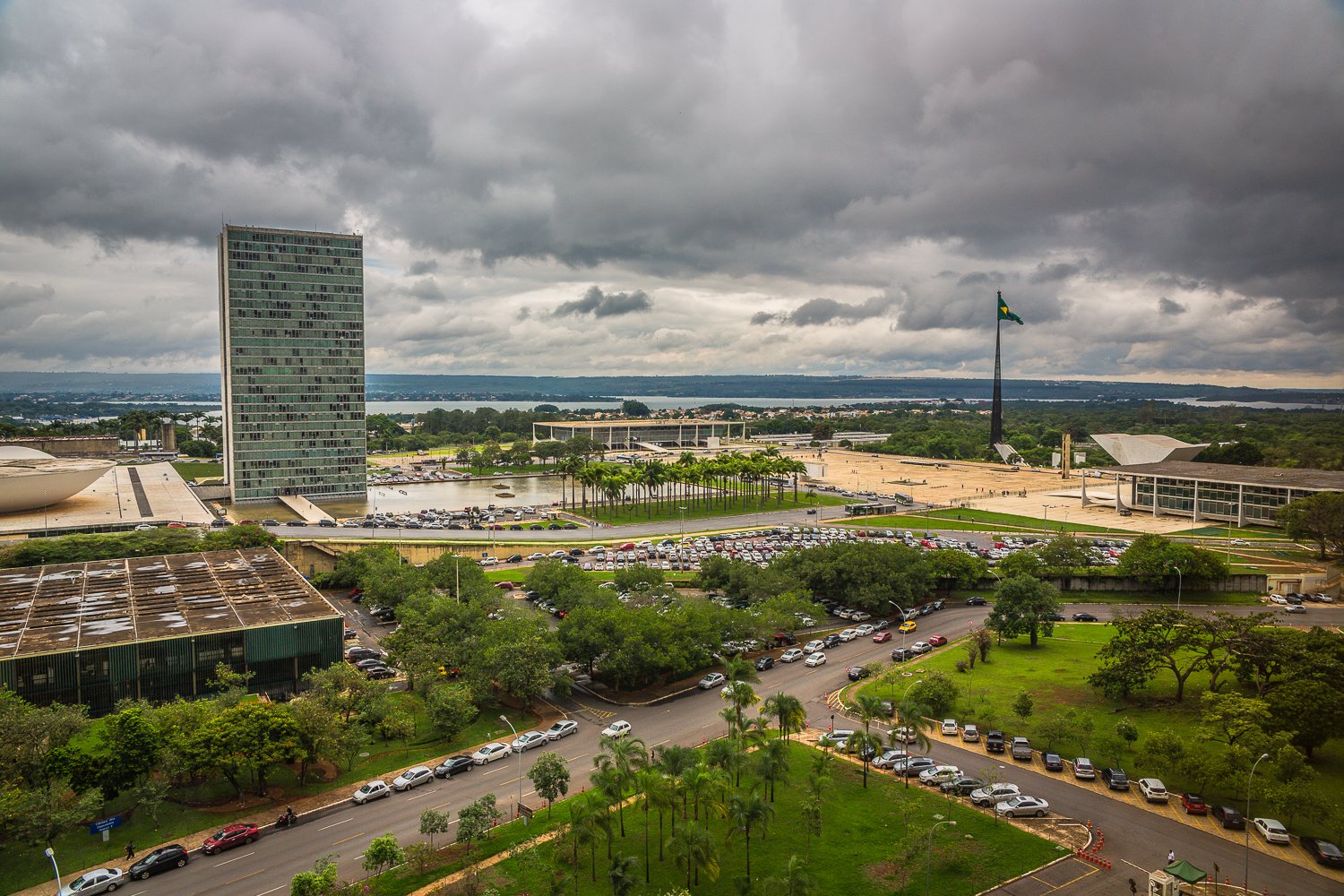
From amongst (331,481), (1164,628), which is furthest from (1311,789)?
(331,481)

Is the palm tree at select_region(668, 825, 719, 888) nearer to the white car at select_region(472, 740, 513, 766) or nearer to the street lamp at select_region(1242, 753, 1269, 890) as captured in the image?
the white car at select_region(472, 740, 513, 766)

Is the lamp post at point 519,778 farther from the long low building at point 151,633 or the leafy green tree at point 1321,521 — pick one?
the leafy green tree at point 1321,521

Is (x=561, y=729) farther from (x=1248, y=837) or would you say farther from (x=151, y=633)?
(x=1248, y=837)

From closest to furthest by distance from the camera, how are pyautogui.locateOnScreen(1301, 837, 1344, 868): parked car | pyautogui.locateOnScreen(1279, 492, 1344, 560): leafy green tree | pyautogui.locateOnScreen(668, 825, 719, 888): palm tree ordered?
pyautogui.locateOnScreen(668, 825, 719, 888): palm tree → pyautogui.locateOnScreen(1301, 837, 1344, 868): parked car → pyautogui.locateOnScreen(1279, 492, 1344, 560): leafy green tree

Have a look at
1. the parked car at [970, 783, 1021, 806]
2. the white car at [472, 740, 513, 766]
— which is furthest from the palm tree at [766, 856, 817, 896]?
the white car at [472, 740, 513, 766]

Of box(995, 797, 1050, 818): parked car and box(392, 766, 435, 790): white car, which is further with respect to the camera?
box(392, 766, 435, 790): white car

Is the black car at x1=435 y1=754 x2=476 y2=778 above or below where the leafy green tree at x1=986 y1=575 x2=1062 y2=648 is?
below
